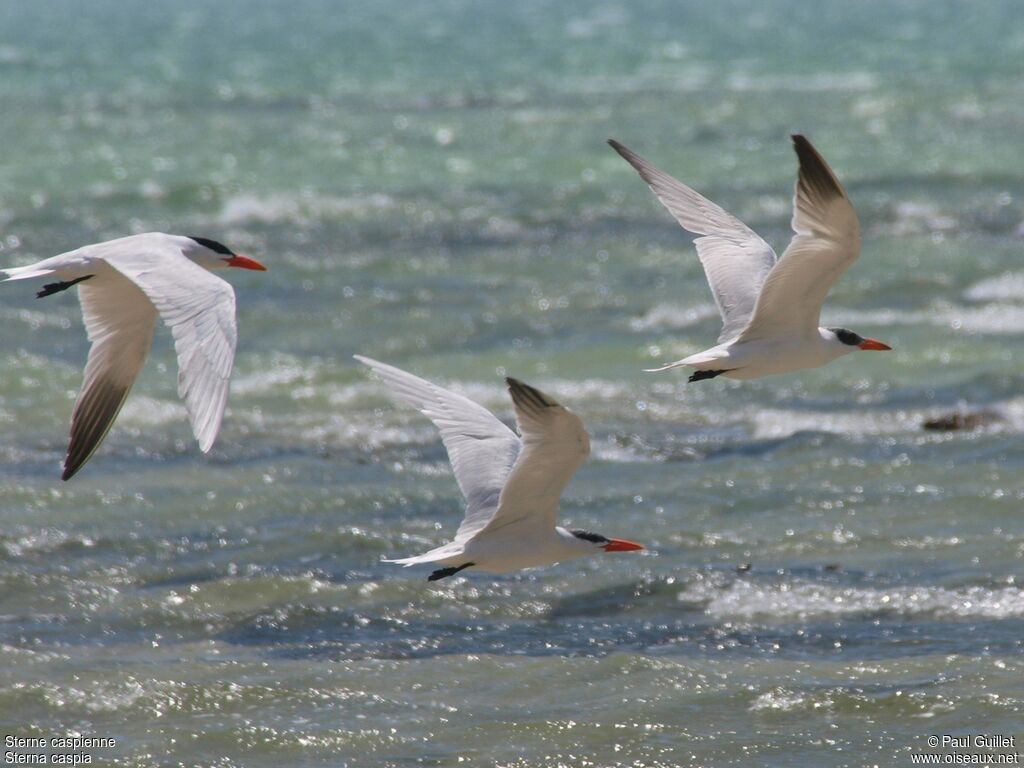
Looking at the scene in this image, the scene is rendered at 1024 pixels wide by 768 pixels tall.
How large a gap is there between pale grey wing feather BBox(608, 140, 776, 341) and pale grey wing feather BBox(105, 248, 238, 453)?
87.5 inches

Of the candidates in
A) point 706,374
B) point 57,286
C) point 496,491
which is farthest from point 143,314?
point 706,374

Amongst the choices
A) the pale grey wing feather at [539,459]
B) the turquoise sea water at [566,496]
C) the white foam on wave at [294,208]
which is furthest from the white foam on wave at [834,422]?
the white foam on wave at [294,208]

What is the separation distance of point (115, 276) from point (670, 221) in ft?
42.4

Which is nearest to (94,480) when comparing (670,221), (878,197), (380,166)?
(670,221)

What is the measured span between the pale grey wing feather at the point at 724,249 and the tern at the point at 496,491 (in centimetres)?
137

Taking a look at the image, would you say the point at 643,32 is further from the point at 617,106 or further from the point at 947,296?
the point at 947,296

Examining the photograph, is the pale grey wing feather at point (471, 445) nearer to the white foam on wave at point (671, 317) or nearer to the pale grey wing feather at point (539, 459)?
the pale grey wing feather at point (539, 459)

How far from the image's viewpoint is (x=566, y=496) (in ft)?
32.4

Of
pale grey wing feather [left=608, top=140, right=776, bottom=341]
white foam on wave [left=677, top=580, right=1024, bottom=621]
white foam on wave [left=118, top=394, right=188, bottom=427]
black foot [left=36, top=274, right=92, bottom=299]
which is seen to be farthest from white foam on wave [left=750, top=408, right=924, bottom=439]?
black foot [left=36, top=274, right=92, bottom=299]

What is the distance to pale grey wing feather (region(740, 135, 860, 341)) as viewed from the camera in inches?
273

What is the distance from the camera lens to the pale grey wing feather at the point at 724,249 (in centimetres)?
790

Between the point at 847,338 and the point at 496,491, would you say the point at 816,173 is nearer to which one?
the point at 847,338

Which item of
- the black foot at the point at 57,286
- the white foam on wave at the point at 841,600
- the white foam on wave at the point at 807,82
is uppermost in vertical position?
the white foam on wave at the point at 807,82

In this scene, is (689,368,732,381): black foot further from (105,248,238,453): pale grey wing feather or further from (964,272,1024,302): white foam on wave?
(964,272,1024,302): white foam on wave
